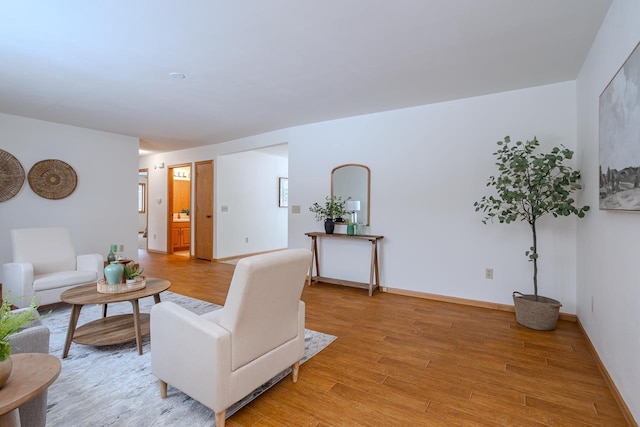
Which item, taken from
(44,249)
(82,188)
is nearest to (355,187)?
(44,249)

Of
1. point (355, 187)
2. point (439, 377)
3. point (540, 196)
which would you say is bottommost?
point (439, 377)

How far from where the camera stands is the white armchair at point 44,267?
315cm

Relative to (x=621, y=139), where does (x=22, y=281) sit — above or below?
below

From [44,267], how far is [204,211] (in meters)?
3.36

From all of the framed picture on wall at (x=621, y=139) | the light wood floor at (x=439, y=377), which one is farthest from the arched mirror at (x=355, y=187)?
the framed picture on wall at (x=621, y=139)

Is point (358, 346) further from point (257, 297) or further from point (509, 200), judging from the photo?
point (509, 200)

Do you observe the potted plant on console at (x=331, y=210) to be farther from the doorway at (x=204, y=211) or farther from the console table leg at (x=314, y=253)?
the doorway at (x=204, y=211)

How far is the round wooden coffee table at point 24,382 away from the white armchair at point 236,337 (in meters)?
0.58

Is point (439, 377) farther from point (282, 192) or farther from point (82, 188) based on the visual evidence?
point (282, 192)

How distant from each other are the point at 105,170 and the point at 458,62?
570 cm

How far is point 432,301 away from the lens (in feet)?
12.7

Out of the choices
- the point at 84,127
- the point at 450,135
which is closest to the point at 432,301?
the point at 450,135

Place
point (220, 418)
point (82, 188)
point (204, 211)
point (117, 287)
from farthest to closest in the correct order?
point (204, 211)
point (82, 188)
point (117, 287)
point (220, 418)

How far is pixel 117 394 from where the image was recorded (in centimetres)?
193
